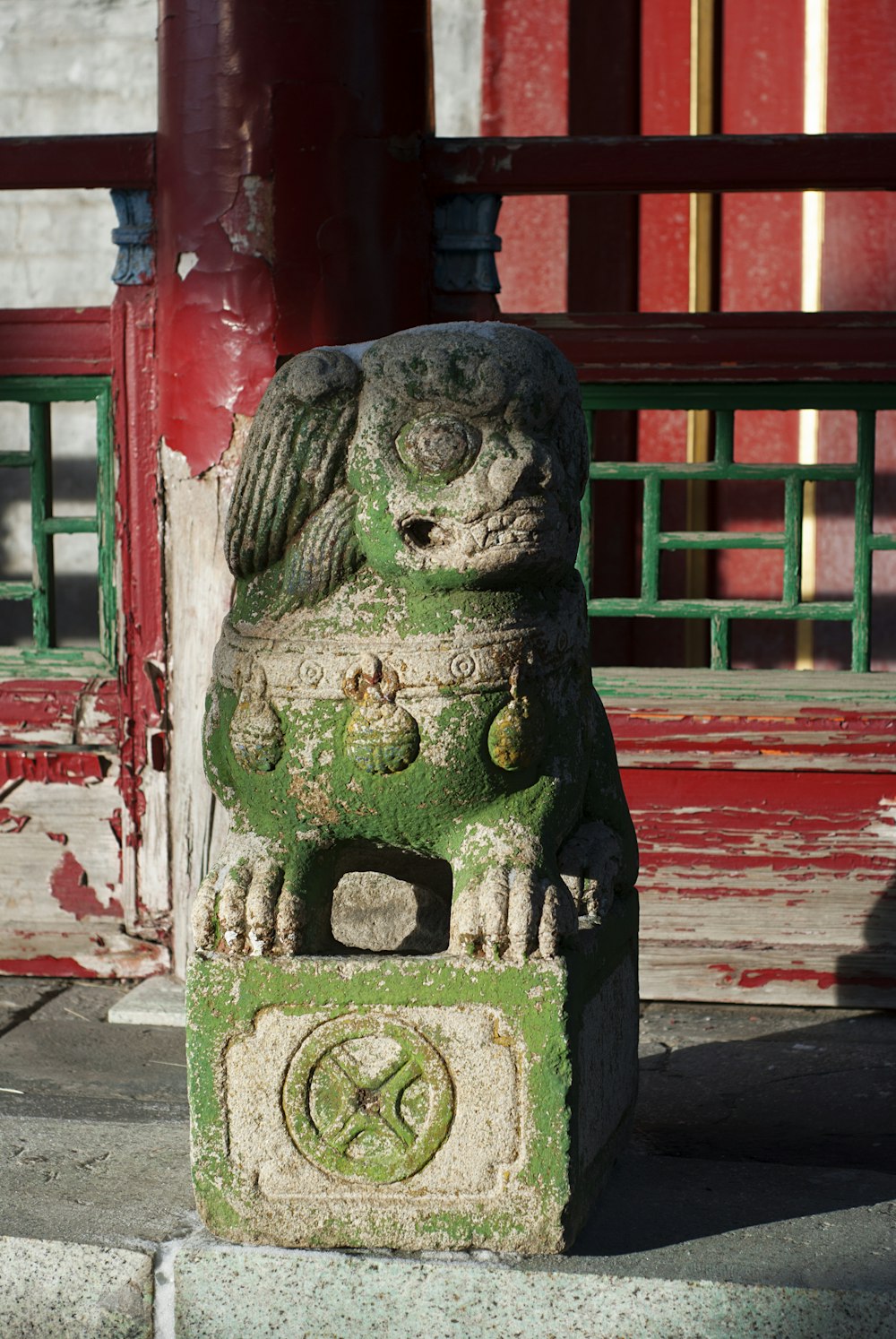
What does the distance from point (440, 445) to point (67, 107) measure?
126 inches

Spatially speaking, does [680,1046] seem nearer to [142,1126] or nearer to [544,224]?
[142,1126]

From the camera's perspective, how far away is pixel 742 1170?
7.71ft

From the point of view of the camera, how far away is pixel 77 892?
3.61 metres

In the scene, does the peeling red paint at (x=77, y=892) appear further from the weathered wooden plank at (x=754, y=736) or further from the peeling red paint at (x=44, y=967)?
the weathered wooden plank at (x=754, y=736)

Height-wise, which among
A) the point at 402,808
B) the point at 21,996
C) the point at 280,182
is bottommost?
the point at 21,996

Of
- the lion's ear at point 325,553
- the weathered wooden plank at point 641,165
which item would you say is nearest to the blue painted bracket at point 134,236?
the weathered wooden plank at point 641,165

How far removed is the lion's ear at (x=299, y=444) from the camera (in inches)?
81.7

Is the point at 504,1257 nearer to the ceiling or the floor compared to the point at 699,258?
nearer to the floor

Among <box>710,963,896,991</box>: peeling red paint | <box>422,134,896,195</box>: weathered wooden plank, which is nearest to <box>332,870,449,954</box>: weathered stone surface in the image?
<box>710,963,896,991</box>: peeling red paint

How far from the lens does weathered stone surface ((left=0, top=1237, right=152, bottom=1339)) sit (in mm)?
A: 2084

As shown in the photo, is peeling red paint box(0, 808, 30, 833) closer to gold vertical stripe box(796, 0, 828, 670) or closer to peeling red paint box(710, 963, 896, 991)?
peeling red paint box(710, 963, 896, 991)

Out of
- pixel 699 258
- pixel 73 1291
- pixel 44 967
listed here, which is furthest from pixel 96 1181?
pixel 699 258

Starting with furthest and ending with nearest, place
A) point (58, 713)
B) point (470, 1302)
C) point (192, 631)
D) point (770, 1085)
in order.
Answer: point (58, 713)
point (192, 631)
point (770, 1085)
point (470, 1302)

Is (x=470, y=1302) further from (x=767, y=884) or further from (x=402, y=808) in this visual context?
(x=767, y=884)
